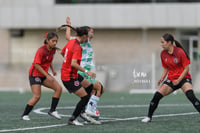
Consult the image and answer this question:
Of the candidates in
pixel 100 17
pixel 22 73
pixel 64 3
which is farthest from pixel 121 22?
pixel 22 73

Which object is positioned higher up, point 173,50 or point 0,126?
point 173,50

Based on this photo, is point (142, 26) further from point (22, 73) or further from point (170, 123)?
point (170, 123)

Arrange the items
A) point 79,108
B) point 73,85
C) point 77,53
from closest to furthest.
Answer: point 77,53 → point 79,108 → point 73,85

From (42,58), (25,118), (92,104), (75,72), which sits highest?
(42,58)

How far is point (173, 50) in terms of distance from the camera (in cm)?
1032

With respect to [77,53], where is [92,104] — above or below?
below

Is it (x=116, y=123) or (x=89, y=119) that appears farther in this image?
(x=89, y=119)

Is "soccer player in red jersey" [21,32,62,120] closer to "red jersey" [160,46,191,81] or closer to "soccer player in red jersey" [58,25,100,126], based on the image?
"soccer player in red jersey" [58,25,100,126]

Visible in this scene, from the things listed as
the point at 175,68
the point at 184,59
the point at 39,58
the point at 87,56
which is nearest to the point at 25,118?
the point at 39,58

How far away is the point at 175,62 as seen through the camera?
406 inches

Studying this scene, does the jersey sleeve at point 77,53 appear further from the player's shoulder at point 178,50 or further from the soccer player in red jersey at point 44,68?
the player's shoulder at point 178,50

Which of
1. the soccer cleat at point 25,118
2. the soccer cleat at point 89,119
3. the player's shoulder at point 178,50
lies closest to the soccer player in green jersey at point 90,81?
the soccer cleat at point 89,119

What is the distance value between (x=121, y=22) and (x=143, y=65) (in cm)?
1286

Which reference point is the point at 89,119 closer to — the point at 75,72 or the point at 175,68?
the point at 75,72
